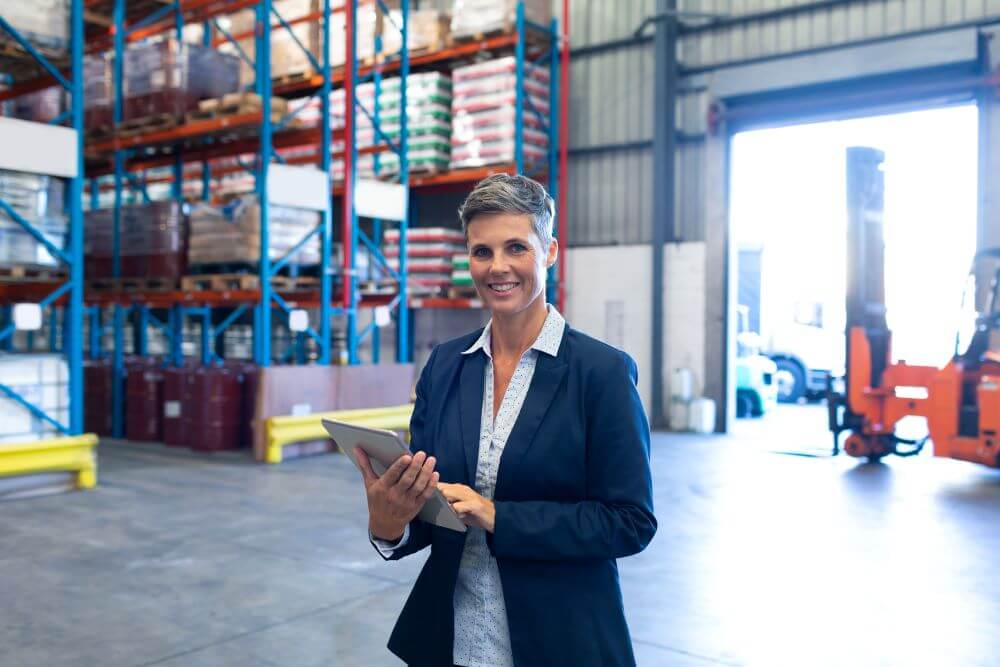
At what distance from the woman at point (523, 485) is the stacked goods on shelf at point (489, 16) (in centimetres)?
1065

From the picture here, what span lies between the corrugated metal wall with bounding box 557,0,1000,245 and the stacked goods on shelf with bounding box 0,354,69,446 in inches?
304

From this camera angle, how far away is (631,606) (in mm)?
4570

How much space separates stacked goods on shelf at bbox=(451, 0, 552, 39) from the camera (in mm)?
11781

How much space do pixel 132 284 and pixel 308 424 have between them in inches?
127

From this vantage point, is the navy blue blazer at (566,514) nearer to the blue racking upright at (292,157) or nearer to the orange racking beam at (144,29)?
the blue racking upright at (292,157)

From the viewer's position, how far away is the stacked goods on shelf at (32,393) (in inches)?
275

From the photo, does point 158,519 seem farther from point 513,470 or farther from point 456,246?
point 456,246

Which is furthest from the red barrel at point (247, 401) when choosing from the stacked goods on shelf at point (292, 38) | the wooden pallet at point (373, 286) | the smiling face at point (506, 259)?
the smiling face at point (506, 259)

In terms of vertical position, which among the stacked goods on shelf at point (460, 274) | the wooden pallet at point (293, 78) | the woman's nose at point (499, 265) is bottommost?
the woman's nose at point (499, 265)

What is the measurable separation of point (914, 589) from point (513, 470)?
4.05 m

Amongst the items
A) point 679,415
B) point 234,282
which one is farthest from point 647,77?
point 234,282

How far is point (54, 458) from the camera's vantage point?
7227 millimetres

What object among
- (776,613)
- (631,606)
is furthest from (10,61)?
(776,613)

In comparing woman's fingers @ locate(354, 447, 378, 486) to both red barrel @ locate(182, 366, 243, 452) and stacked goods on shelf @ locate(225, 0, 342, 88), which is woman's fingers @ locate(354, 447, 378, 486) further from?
stacked goods on shelf @ locate(225, 0, 342, 88)
